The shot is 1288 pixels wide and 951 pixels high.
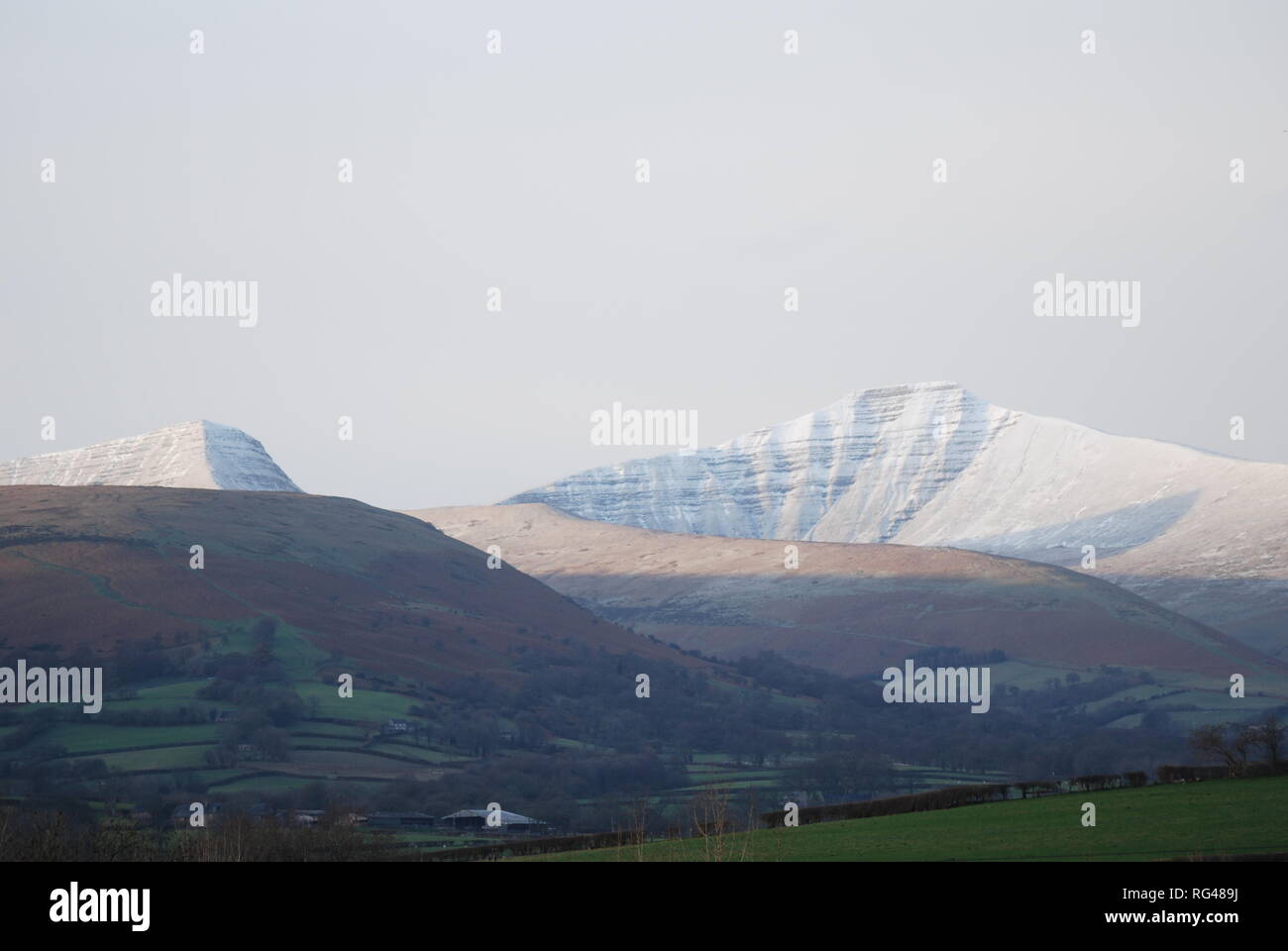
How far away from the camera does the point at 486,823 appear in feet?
466

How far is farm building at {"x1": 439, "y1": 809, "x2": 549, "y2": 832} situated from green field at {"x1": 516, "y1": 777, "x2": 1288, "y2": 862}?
76.0m

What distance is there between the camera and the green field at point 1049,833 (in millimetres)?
49812

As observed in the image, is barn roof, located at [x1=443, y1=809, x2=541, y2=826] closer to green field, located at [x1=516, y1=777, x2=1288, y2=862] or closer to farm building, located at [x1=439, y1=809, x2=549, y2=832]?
farm building, located at [x1=439, y1=809, x2=549, y2=832]

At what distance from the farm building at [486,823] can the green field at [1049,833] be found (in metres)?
76.0

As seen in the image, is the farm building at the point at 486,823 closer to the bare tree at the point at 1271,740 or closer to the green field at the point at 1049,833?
the green field at the point at 1049,833

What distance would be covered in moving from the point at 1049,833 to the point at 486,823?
92.8 meters

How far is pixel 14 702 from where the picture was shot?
18288cm

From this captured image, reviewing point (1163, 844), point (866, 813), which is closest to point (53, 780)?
point (866, 813)

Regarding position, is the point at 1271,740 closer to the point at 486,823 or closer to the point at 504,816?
the point at 486,823

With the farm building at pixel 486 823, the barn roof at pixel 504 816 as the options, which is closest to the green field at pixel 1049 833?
the farm building at pixel 486 823

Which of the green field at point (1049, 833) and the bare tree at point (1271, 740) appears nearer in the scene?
the green field at point (1049, 833)
